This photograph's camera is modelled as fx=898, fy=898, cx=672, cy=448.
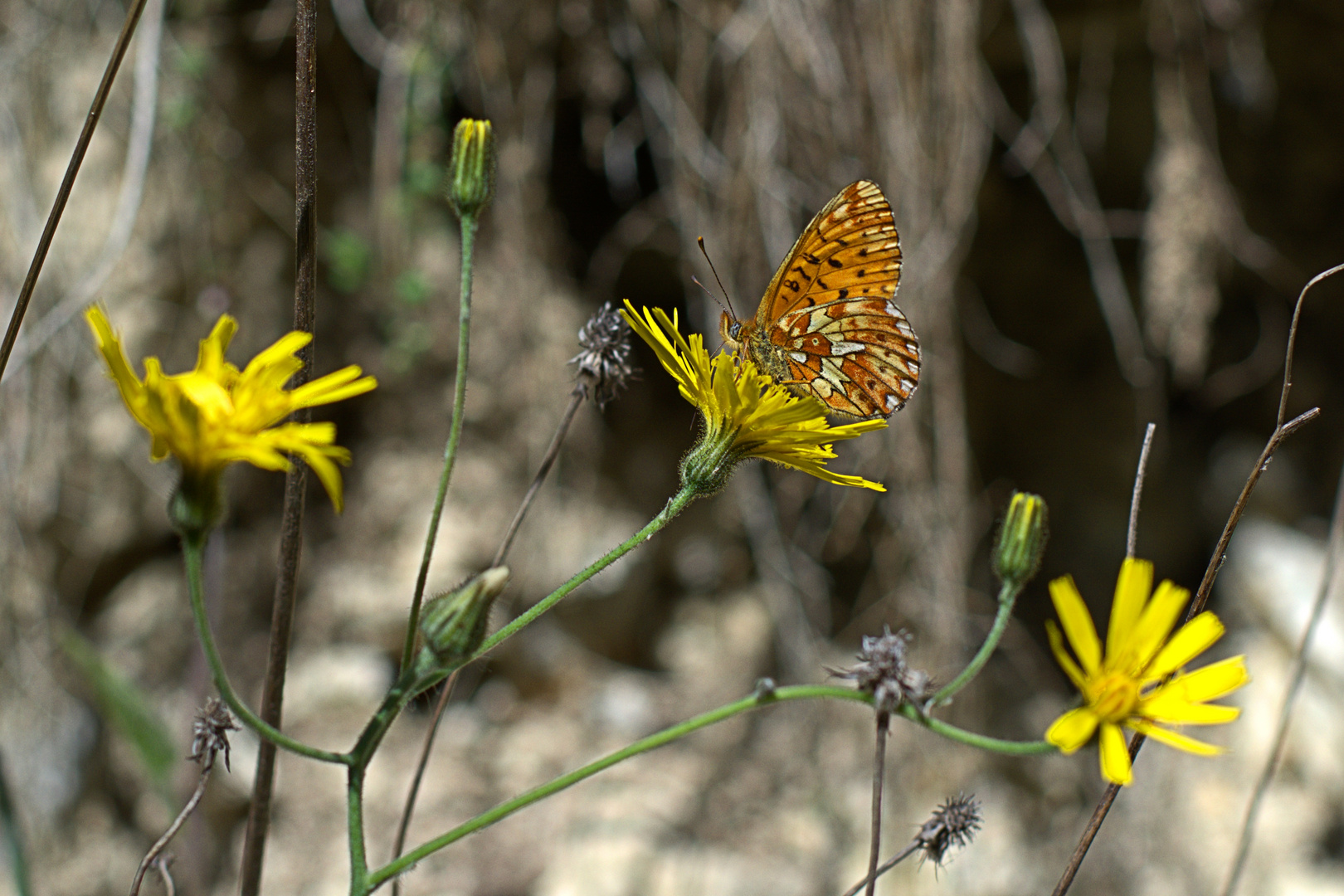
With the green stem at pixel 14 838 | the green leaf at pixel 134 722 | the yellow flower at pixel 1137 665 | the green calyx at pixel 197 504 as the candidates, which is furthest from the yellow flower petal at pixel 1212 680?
the green leaf at pixel 134 722

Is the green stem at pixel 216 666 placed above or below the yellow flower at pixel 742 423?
below

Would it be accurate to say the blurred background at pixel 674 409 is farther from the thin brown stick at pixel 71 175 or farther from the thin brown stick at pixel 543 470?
the thin brown stick at pixel 543 470

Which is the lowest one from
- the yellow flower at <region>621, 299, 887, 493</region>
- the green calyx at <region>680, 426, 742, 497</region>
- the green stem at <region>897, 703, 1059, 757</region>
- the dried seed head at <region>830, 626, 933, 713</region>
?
the green stem at <region>897, 703, 1059, 757</region>

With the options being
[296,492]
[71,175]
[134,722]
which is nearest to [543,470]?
[296,492]

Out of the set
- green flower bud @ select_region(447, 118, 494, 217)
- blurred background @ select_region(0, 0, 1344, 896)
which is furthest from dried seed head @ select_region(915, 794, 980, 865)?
blurred background @ select_region(0, 0, 1344, 896)

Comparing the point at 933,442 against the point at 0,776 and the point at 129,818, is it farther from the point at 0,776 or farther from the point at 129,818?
the point at 129,818

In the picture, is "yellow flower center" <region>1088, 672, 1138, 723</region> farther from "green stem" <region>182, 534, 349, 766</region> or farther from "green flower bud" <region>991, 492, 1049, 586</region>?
"green stem" <region>182, 534, 349, 766</region>

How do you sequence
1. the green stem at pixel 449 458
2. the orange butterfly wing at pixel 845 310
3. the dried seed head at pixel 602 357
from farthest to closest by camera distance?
1. the orange butterfly wing at pixel 845 310
2. the dried seed head at pixel 602 357
3. the green stem at pixel 449 458
